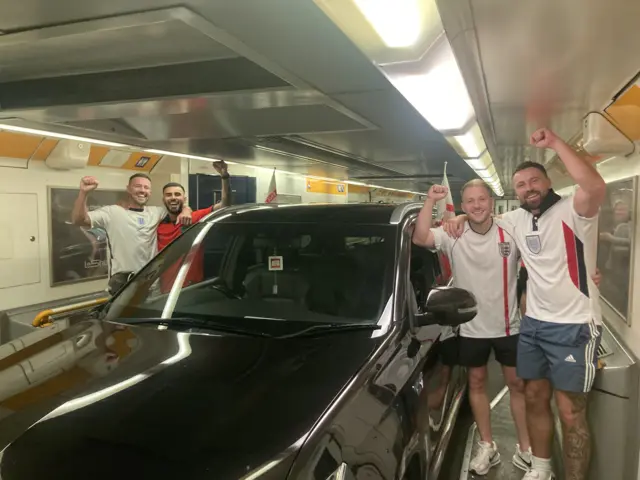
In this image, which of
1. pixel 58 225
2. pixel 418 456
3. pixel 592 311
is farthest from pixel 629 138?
pixel 58 225

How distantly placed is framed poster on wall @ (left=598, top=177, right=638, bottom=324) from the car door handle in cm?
259

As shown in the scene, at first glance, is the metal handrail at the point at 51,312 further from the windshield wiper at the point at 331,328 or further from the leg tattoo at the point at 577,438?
the leg tattoo at the point at 577,438

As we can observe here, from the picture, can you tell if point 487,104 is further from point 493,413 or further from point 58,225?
point 58,225

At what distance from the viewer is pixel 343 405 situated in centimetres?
175

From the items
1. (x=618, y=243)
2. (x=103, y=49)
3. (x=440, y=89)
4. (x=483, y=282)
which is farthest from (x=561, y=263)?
(x=103, y=49)

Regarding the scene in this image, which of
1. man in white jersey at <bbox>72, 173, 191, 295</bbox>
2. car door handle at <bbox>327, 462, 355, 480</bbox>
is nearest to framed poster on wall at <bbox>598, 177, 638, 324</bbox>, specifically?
car door handle at <bbox>327, 462, 355, 480</bbox>

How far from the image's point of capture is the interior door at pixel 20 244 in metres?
4.77

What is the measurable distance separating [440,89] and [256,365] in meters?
1.91

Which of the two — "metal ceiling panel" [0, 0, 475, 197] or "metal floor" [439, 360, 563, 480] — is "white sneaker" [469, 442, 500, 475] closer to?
"metal floor" [439, 360, 563, 480]

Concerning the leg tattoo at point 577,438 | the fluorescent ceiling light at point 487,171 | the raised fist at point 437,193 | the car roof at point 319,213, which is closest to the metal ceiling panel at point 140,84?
the car roof at point 319,213

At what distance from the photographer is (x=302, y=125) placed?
4750 millimetres

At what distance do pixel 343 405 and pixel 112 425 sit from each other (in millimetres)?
776

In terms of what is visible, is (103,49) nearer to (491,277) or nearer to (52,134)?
(52,134)

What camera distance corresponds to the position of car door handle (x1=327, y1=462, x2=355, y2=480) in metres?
1.55
